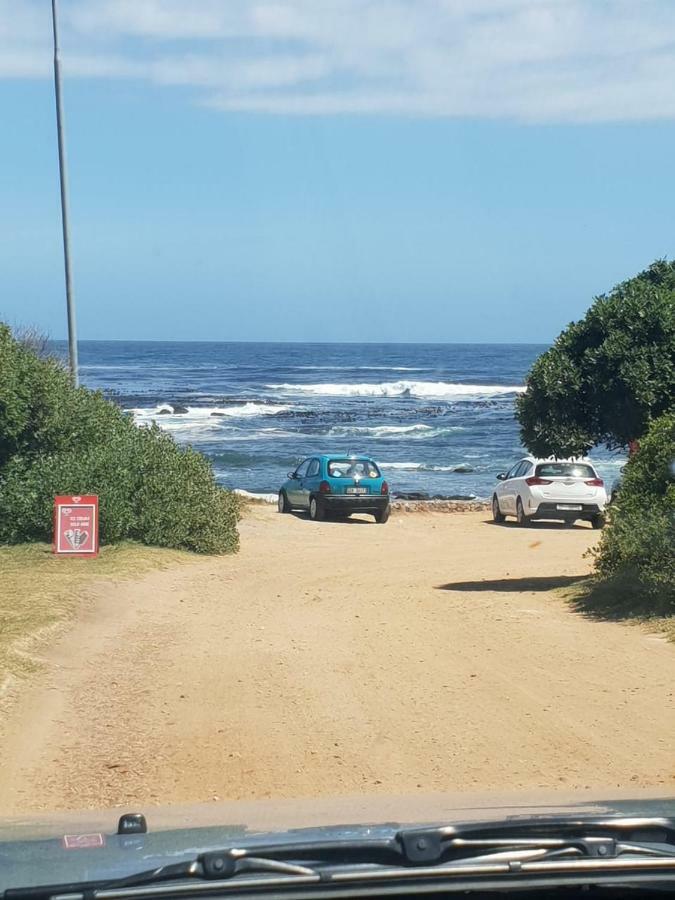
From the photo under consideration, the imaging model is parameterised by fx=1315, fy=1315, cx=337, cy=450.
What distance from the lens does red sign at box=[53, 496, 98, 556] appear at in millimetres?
15000

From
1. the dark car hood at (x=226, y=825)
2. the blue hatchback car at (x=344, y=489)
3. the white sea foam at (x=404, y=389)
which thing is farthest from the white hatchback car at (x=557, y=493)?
the white sea foam at (x=404, y=389)

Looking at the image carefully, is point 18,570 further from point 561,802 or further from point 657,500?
point 561,802

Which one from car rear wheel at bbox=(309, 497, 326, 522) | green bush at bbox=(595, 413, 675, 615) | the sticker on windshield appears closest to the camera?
the sticker on windshield

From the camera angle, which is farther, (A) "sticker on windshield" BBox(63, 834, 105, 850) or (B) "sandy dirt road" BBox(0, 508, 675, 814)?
(B) "sandy dirt road" BBox(0, 508, 675, 814)

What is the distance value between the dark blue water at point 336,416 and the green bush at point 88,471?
969cm

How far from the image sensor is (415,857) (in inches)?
106

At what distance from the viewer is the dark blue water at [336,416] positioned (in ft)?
135

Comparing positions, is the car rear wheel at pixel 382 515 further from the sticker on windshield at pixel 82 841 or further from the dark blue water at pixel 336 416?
the sticker on windshield at pixel 82 841

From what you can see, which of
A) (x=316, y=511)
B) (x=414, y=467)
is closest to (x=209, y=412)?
(x=414, y=467)

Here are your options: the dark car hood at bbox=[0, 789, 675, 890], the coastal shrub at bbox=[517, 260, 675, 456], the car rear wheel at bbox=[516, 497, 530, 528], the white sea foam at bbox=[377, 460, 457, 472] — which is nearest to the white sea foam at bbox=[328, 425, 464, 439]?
the white sea foam at bbox=[377, 460, 457, 472]

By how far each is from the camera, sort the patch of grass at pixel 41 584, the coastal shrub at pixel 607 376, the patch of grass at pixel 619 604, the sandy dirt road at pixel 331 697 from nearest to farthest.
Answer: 1. the sandy dirt road at pixel 331 697
2. the patch of grass at pixel 41 584
3. the patch of grass at pixel 619 604
4. the coastal shrub at pixel 607 376

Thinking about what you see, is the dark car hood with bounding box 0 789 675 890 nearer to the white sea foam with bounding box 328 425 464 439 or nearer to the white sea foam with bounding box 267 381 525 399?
the white sea foam with bounding box 328 425 464 439

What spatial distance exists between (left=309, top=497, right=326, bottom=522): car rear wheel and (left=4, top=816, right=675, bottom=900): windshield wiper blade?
23.1m

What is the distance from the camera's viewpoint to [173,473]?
56.3 feet
